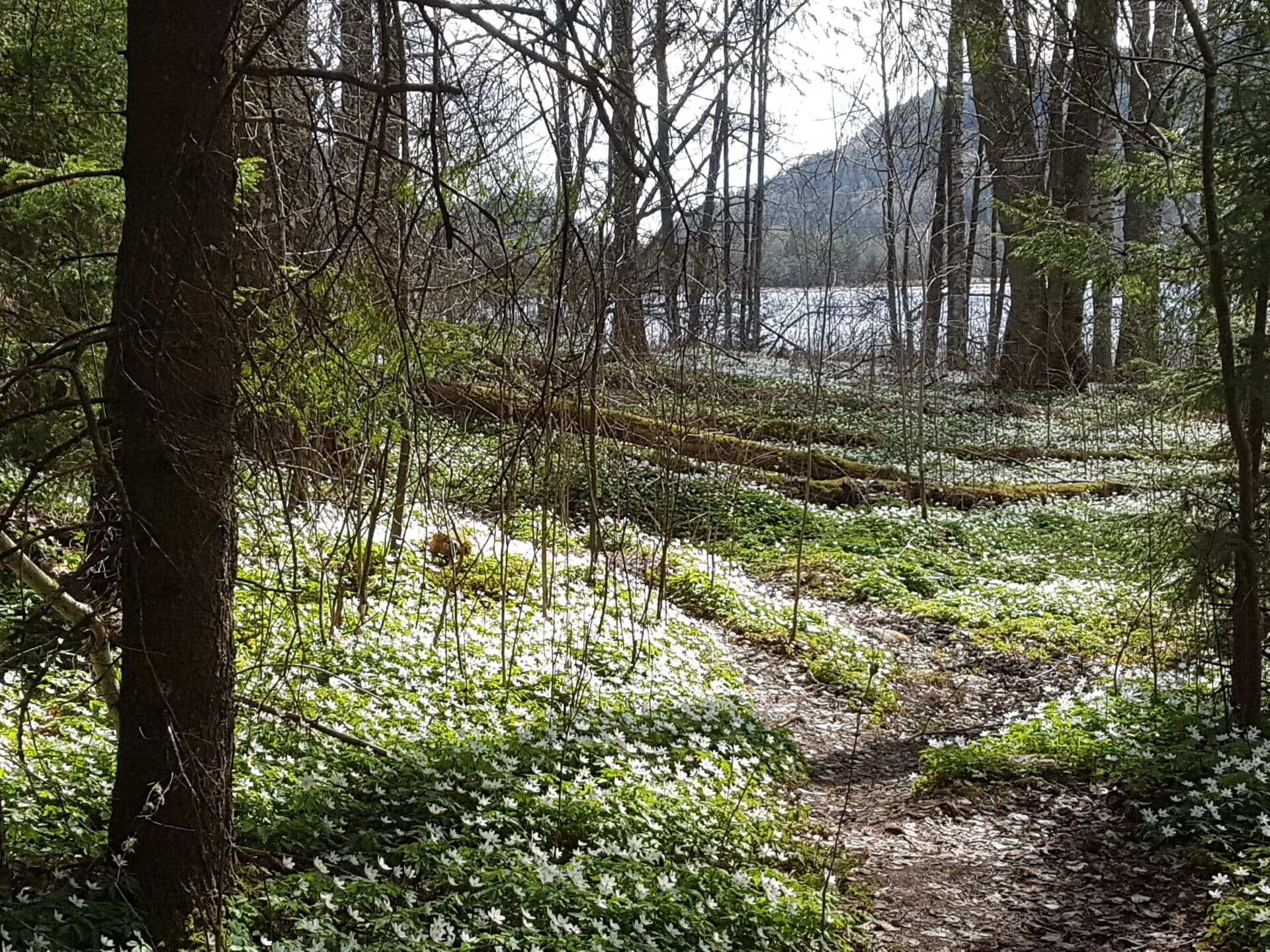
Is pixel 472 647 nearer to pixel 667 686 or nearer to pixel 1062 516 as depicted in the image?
pixel 667 686

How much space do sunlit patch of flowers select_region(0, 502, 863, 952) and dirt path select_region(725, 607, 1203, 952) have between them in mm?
446

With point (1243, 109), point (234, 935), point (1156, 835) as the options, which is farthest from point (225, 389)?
point (1243, 109)

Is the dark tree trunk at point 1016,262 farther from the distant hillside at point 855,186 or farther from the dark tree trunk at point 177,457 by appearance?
the dark tree trunk at point 177,457

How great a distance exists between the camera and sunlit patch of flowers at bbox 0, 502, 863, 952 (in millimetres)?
3521

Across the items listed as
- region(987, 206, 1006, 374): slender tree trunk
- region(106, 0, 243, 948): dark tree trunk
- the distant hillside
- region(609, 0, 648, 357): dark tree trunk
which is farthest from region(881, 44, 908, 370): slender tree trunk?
region(106, 0, 243, 948): dark tree trunk

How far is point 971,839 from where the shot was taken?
5.76 meters

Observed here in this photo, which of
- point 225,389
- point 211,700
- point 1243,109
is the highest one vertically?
point 1243,109

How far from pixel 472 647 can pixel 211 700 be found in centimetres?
375

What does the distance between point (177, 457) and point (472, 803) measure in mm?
2470

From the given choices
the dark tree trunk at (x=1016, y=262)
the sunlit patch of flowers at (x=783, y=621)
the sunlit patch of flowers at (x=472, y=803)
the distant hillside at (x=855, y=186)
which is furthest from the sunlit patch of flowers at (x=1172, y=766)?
the dark tree trunk at (x=1016, y=262)

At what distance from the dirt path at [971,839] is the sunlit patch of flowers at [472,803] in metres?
0.45

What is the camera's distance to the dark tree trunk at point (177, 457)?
2875 millimetres

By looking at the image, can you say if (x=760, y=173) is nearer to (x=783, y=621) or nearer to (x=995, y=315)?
(x=995, y=315)

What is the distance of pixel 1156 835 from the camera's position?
17.7 feet
